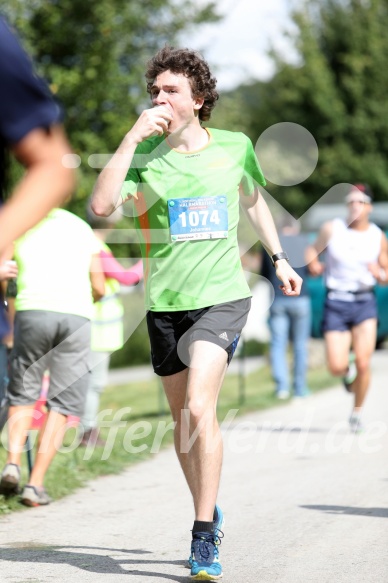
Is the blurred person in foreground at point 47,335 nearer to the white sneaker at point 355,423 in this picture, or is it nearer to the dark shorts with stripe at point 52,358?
the dark shorts with stripe at point 52,358

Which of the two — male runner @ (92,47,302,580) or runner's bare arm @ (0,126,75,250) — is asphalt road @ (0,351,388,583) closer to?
male runner @ (92,47,302,580)

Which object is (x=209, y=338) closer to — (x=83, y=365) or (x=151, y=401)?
(x=83, y=365)

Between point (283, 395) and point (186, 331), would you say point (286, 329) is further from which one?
point (186, 331)

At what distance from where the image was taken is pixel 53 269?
6.27 m

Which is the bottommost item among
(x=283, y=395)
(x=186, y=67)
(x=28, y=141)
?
(x=283, y=395)

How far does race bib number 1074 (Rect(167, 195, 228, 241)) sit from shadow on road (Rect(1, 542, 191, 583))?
1.36m

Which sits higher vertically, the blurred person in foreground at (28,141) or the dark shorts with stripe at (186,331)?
the blurred person in foreground at (28,141)

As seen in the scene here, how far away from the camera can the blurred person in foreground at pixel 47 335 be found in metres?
6.23

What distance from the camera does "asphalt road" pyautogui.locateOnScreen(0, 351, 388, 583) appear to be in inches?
183

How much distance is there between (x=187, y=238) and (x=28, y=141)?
8.03 ft

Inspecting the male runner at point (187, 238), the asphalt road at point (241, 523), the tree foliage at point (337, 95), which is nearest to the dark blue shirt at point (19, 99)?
the male runner at point (187, 238)

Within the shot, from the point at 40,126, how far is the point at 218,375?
2418mm

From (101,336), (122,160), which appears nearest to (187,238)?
(122,160)

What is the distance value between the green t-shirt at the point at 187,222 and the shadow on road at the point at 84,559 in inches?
42.3
